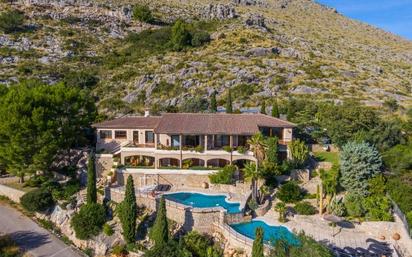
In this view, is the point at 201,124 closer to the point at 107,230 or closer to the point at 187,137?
the point at 187,137

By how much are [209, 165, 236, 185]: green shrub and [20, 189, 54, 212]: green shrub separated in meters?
16.8

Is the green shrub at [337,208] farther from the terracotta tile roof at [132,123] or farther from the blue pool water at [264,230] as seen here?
the terracotta tile roof at [132,123]

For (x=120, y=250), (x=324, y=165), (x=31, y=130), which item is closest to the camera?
(x=120, y=250)

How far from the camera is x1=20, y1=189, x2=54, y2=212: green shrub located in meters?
35.7

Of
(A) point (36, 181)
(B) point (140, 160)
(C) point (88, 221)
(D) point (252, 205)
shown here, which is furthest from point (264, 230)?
(A) point (36, 181)

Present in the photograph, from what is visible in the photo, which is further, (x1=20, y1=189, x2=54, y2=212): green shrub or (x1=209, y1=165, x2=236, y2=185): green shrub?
(x1=20, y1=189, x2=54, y2=212): green shrub

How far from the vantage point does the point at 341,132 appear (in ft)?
142

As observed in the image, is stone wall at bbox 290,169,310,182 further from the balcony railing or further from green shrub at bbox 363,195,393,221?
the balcony railing

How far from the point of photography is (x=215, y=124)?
4056cm

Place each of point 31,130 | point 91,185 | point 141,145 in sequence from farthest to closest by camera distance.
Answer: point 141,145, point 31,130, point 91,185

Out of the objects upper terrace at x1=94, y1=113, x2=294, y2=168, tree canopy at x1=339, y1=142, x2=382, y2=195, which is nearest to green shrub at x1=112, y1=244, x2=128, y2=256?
upper terrace at x1=94, y1=113, x2=294, y2=168

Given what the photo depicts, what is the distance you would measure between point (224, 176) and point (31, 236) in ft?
61.6

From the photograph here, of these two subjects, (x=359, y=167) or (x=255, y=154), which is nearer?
(x=359, y=167)

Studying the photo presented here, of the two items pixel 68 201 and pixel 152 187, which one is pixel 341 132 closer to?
pixel 152 187
